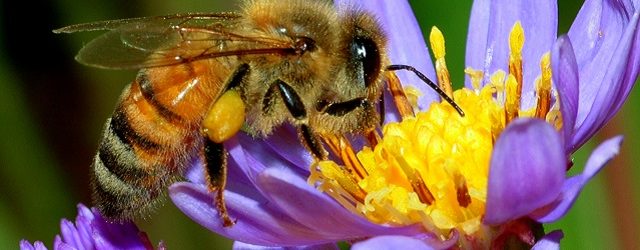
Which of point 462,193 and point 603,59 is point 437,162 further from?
point 603,59

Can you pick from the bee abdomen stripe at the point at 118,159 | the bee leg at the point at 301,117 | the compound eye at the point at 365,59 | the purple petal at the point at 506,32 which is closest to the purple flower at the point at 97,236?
the bee abdomen stripe at the point at 118,159

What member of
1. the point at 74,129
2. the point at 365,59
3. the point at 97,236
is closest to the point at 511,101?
the point at 365,59

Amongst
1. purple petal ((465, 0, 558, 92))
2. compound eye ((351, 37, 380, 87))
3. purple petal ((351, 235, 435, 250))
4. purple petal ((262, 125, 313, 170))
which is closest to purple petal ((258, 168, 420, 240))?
purple petal ((351, 235, 435, 250))

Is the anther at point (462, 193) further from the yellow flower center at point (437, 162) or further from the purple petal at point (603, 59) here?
the purple petal at point (603, 59)

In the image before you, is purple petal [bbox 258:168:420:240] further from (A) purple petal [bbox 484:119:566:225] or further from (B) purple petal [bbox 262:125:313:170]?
(B) purple petal [bbox 262:125:313:170]

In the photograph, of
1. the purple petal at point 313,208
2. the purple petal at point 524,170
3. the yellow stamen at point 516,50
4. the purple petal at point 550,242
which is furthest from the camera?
the yellow stamen at point 516,50

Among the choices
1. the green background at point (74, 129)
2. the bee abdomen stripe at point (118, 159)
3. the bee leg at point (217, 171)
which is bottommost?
the green background at point (74, 129)

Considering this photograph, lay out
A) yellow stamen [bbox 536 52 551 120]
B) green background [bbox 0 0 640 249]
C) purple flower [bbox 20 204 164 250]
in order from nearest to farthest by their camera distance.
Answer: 1. purple flower [bbox 20 204 164 250]
2. yellow stamen [bbox 536 52 551 120]
3. green background [bbox 0 0 640 249]
